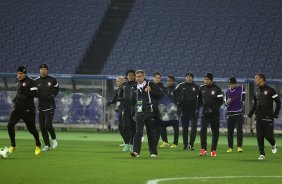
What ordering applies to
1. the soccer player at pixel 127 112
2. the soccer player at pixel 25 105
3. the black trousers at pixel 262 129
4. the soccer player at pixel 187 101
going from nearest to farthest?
the black trousers at pixel 262 129 < the soccer player at pixel 25 105 < the soccer player at pixel 127 112 < the soccer player at pixel 187 101

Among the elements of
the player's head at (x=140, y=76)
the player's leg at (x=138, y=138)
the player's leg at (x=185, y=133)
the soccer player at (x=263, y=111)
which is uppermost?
the player's head at (x=140, y=76)

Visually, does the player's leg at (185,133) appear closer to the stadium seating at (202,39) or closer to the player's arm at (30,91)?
the player's arm at (30,91)

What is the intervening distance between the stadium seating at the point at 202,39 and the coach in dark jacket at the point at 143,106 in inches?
866

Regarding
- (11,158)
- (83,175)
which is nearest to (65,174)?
(83,175)

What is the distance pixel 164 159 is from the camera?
18562 millimetres

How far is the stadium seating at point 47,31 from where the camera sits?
44688 mm

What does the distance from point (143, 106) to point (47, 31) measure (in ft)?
93.6

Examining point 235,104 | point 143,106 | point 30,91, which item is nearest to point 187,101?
point 235,104

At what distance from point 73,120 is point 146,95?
17.7 m

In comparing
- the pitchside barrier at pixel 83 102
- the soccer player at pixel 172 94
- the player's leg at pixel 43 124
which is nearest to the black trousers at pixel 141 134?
the player's leg at pixel 43 124

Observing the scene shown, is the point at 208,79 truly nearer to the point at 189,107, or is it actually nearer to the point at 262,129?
the point at 262,129

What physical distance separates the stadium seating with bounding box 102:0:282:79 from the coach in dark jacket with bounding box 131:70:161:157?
21987 mm

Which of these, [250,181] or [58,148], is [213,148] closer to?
[58,148]

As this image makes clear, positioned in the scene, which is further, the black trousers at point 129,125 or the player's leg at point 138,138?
the black trousers at point 129,125
